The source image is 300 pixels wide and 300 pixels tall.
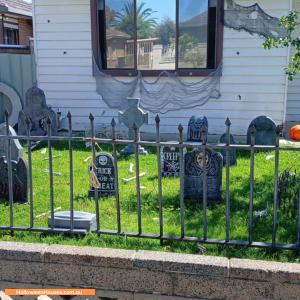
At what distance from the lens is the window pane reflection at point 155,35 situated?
30.2 ft

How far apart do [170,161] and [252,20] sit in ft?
13.1

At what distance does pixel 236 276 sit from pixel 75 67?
723 cm

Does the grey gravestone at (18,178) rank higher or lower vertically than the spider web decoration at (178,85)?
lower

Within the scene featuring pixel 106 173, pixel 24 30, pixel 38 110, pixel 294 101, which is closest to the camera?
pixel 106 173

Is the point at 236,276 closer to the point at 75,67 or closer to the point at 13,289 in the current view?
the point at 13,289

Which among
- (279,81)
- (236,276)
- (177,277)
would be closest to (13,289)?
(177,277)

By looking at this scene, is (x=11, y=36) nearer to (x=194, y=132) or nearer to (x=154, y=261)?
(x=194, y=132)

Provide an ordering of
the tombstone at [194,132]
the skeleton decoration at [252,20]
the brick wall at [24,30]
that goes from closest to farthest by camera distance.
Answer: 1. the tombstone at [194,132]
2. the skeleton decoration at [252,20]
3. the brick wall at [24,30]

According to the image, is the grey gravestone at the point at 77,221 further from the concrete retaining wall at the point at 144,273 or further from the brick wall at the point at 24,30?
the brick wall at the point at 24,30

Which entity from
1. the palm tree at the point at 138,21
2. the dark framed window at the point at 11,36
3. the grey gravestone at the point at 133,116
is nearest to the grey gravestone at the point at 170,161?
the grey gravestone at the point at 133,116

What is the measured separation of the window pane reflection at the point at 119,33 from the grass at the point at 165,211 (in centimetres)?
301

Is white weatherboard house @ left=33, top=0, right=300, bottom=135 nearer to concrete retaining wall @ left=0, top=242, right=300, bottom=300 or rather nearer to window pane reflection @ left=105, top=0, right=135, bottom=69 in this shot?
window pane reflection @ left=105, top=0, right=135, bottom=69

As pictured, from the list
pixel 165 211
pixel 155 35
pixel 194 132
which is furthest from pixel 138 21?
pixel 165 211

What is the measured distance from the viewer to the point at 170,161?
623 centimetres
